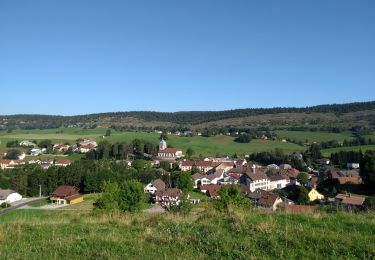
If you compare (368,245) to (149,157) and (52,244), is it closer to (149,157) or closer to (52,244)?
(52,244)

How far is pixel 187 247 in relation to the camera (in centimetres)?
640

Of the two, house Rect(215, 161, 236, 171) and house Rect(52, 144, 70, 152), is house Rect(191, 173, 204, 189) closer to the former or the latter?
house Rect(215, 161, 236, 171)

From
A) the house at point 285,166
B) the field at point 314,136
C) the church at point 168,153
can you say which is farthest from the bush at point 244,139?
the house at point 285,166

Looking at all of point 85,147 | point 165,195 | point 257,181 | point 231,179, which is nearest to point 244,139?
point 231,179

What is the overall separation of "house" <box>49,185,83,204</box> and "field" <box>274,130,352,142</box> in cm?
8116

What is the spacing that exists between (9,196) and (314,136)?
9603 centimetres

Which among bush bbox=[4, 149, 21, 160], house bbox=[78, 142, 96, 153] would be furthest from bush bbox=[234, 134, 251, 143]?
bush bbox=[4, 149, 21, 160]

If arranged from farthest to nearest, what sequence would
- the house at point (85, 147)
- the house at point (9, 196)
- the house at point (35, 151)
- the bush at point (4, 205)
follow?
the house at point (85, 147) < the house at point (35, 151) < the house at point (9, 196) < the bush at point (4, 205)

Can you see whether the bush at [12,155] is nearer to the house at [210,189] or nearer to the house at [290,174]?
the house at [210,189]

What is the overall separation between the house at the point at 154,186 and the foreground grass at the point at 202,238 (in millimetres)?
54689

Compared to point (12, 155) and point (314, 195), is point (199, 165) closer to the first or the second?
point (314, 195)

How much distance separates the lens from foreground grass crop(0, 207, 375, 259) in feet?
19.8

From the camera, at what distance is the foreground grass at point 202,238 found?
6.03 m

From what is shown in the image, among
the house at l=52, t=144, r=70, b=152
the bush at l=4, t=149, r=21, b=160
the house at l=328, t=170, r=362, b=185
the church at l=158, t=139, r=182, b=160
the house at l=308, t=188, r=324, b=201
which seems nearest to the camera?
the house at l=308, t=188, r=324, b=201
